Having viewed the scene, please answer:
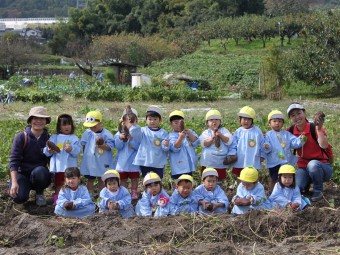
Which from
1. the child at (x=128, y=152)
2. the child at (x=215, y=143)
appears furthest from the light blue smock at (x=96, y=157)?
the child at (x=215, y=143)

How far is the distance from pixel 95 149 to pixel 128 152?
40 cm

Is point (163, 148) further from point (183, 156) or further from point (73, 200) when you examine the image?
point (73, 200)

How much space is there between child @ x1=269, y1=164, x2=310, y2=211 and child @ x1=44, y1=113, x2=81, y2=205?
7.70ft

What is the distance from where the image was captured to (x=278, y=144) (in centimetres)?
688

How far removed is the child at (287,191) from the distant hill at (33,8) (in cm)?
13810

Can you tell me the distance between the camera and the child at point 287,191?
20.3 ft

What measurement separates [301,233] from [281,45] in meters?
43.0

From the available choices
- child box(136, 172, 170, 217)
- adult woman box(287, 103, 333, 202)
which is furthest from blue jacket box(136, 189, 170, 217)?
adult woman box(287, 103, 333, 202)

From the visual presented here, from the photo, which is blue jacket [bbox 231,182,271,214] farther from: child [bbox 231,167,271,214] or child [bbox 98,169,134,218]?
child [bbox 98,169,134,218]

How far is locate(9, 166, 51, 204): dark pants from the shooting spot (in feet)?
21.7

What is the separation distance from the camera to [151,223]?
5402mm

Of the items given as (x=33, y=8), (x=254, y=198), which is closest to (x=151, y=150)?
(x=254, y=198)

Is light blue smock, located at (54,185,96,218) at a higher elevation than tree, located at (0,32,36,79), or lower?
lower

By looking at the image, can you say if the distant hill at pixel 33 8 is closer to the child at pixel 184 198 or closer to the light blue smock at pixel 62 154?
the light blue smock at pixel 62 154
